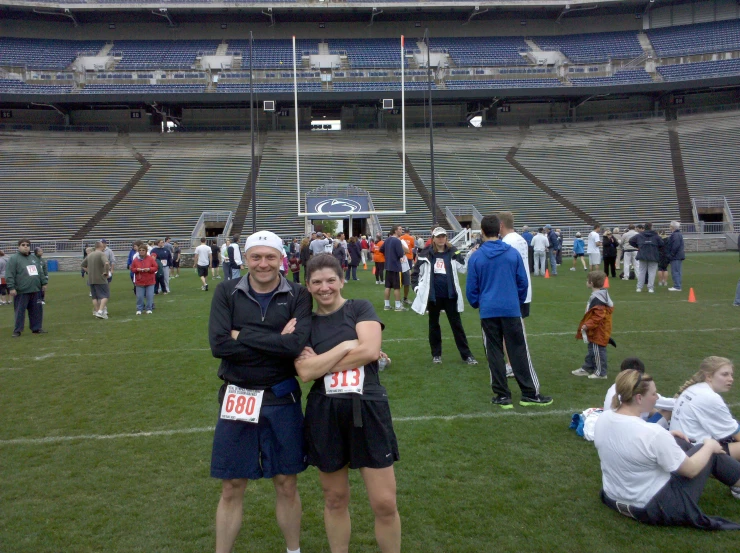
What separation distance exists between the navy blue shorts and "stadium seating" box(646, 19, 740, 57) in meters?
48.1

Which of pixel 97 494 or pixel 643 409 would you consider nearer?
pixel 643 409

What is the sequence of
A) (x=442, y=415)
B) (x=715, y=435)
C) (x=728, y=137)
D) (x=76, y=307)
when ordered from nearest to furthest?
(x=715, y=435)
(x=442, y=415)
(x=76, y=307)
(x=728, y=137)

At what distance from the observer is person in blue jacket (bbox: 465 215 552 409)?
5.96 meters

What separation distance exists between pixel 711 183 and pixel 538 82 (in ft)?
45.4

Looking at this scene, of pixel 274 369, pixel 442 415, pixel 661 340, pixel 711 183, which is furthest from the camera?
pixel 711 183

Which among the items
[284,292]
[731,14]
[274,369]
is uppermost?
[731,14]

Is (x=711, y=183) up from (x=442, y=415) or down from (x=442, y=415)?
up

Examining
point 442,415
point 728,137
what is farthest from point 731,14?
point 442,415

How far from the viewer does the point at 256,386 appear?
3135 millimetres

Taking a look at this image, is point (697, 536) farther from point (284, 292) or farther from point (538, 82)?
point (538, 82)

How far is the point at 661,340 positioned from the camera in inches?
357

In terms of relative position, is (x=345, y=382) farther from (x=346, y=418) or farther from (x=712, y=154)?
(x=712, y=154)

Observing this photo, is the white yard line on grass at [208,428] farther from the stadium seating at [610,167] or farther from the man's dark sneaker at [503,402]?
the stadium seating at [610,167]

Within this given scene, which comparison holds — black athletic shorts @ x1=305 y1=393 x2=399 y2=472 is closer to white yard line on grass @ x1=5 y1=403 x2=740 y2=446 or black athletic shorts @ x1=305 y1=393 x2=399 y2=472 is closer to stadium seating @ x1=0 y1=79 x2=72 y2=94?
white yard line on grass @ x1=5 y1=403 x2=740 y2=446
